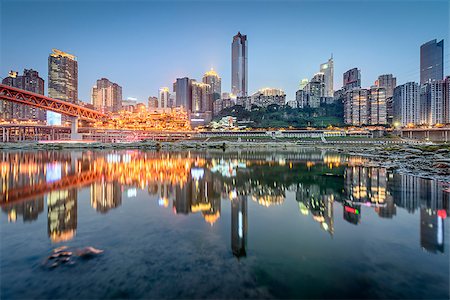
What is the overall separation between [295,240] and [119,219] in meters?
8.50

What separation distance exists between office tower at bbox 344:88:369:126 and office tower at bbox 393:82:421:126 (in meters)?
24.8

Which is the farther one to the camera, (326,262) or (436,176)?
(436,176)

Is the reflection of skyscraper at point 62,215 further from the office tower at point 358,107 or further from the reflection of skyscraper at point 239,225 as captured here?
the office tower at point 358,107

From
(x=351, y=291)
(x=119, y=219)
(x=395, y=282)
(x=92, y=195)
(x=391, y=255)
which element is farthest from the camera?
(x=92, y=195)

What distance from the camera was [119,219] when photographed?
38.4 feet

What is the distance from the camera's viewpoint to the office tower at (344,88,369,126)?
180m

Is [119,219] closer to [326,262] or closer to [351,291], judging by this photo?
[326,262]

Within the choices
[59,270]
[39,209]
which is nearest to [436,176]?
[59,270]

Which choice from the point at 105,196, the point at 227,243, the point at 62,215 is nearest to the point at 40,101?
the point at 105,196

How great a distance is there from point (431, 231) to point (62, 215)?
17.1 metres

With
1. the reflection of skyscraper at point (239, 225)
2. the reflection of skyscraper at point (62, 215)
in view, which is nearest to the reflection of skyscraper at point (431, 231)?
the reflection of skyscraper at point (239, 225)

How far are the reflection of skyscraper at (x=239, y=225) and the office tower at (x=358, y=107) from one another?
191389mm

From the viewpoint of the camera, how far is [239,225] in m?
10.8

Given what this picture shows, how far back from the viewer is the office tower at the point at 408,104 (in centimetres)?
16925
